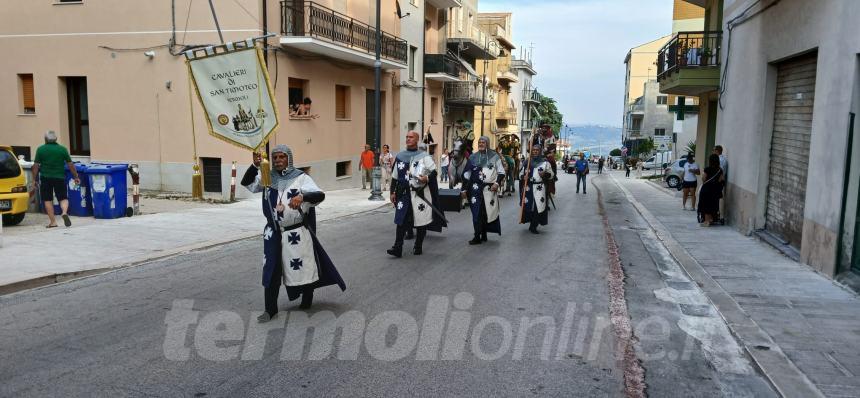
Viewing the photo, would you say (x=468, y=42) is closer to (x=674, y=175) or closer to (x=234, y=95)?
(x=674, y=175)

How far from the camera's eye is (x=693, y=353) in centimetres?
534

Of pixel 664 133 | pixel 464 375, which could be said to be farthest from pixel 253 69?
pixel 664 133

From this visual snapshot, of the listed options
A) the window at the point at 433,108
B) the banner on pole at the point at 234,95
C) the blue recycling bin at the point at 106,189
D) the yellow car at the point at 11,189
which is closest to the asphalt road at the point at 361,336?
the banner on pole at the point at 234,95

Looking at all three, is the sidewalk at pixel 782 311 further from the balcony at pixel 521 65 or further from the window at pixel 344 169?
the balcony at pixel 521 65

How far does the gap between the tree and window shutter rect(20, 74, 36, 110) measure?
73.7 metres

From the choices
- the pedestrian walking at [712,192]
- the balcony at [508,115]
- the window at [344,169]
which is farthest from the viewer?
the balcony at [508,115]

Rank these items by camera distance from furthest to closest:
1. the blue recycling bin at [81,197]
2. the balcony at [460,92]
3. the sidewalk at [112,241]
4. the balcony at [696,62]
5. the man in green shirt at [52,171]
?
1. the balcony at [460,92]
2. the balcony at [696,62]
3. the blue recycling bin at [81,197]
4. the man in green shirt at [52,171]
5. the sidewalk at [112,241]

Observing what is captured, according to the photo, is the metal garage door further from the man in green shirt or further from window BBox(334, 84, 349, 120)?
window BBox(334, 84, 349, 120)

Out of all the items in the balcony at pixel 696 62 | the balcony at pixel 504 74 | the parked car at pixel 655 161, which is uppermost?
the balcony at pixel 504 74

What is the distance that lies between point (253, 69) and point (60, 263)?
366cm

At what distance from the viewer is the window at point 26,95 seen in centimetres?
1998

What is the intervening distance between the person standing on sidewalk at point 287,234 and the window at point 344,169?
17.4 meters

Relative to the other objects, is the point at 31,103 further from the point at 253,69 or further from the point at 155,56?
the point at 253,69

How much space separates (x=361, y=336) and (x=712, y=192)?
10.3 meters
